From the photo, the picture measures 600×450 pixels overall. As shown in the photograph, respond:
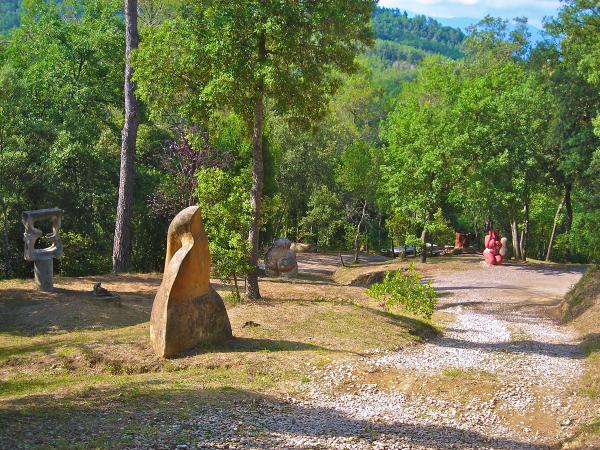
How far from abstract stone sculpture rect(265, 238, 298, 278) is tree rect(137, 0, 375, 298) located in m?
10.5

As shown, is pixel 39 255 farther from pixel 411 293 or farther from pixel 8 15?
pixel 8 15

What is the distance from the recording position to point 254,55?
48.8ft

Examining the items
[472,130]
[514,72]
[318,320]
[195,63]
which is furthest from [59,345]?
[514,72]

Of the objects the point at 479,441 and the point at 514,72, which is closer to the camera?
the point at 479,441

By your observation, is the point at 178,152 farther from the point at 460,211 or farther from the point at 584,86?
the point at 460,211

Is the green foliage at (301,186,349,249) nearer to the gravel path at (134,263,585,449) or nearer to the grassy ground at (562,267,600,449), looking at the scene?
the grassy ground at (562,267,600,449)

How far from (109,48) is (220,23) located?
13.0 m

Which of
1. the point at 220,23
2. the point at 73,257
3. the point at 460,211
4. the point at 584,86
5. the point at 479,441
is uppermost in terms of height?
the point at 584,86

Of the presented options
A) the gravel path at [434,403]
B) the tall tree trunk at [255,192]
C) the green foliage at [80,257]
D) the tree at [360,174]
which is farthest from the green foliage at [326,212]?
the gravel path at [434,403]

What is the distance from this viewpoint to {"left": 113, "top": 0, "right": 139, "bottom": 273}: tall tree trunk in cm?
2217

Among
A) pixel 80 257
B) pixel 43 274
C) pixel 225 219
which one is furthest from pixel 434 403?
pixel 80 257

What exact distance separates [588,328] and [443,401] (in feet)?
26.8

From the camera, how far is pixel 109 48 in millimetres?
25547

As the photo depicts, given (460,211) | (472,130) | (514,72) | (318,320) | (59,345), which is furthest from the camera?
(460,211)
